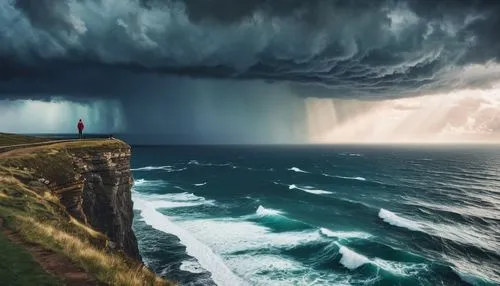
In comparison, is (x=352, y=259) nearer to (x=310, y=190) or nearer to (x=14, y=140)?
(x=14, y=140)

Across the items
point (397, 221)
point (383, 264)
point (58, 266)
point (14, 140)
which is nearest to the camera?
point (58, 266)

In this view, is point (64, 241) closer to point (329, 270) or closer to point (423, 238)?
point (329, 270)

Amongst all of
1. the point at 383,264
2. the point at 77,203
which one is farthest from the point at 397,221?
the point at 77,203

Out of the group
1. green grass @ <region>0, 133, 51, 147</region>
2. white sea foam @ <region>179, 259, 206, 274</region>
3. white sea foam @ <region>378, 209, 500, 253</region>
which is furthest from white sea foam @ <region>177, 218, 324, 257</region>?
green grass @ <region>0, 133, 51, 147</region>

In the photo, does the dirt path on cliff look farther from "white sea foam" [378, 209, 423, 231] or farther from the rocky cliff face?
"white sea foam" [378, 209, 423, 231]

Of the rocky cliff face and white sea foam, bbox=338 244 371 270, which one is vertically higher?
the rocky cliff face

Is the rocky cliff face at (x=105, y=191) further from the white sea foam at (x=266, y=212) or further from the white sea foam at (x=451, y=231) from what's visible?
the white sea foam at (x=451, y=231)

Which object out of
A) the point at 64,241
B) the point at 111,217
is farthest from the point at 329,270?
the point at 64,241
